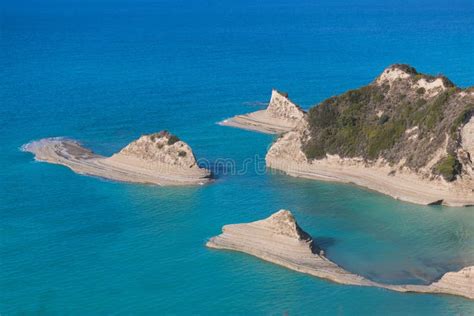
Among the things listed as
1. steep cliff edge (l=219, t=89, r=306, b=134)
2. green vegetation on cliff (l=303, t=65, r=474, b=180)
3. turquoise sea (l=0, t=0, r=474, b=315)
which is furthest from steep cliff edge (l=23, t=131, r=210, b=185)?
steep cliff edge (l=219, t=89, r=306, b=134)

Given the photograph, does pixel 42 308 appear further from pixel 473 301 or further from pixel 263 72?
pixel 263 72

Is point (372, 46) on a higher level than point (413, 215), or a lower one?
higher

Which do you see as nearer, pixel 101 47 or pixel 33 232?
pixel 33 232

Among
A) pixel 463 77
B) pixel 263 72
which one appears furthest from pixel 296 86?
pixel 463 77

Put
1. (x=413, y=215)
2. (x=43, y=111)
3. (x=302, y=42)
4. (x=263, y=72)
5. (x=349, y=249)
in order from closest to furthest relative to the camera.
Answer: (x=349, y=249), (x=413, y=215), (x=43, y=111), (x=263, y=72), (x=302, y=42)

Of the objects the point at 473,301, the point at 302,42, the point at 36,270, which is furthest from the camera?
the point at 302,42
